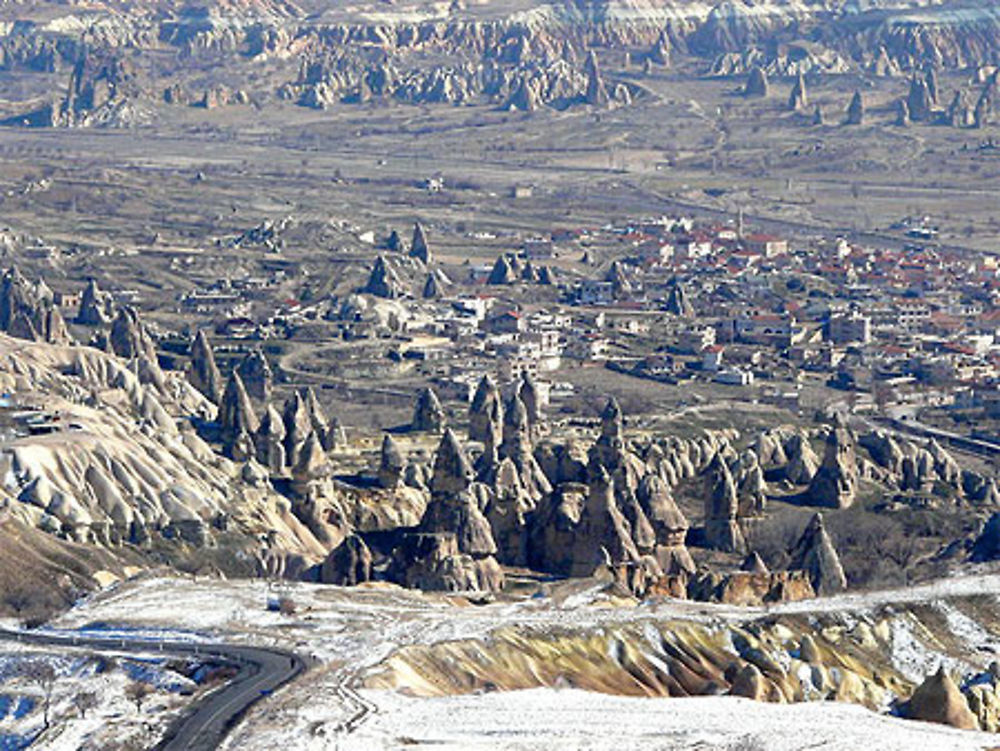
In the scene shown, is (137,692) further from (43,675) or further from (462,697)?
(462,697)

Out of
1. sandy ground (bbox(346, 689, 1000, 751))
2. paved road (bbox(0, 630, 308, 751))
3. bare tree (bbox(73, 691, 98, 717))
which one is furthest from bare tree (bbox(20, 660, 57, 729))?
sandy ground (bbox(346, 689, 1000, 751))

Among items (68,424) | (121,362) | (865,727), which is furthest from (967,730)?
(121,362)

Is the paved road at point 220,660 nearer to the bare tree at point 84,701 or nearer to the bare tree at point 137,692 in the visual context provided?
the bare tree at point 137,692

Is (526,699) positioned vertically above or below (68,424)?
above

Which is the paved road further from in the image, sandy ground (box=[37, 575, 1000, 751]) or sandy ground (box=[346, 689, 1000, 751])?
sandy ground (box=[346, 689, 1000, 751])

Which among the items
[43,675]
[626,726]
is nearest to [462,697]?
[626,726]

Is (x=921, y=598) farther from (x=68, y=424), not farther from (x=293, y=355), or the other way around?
(x=293, y=355)
